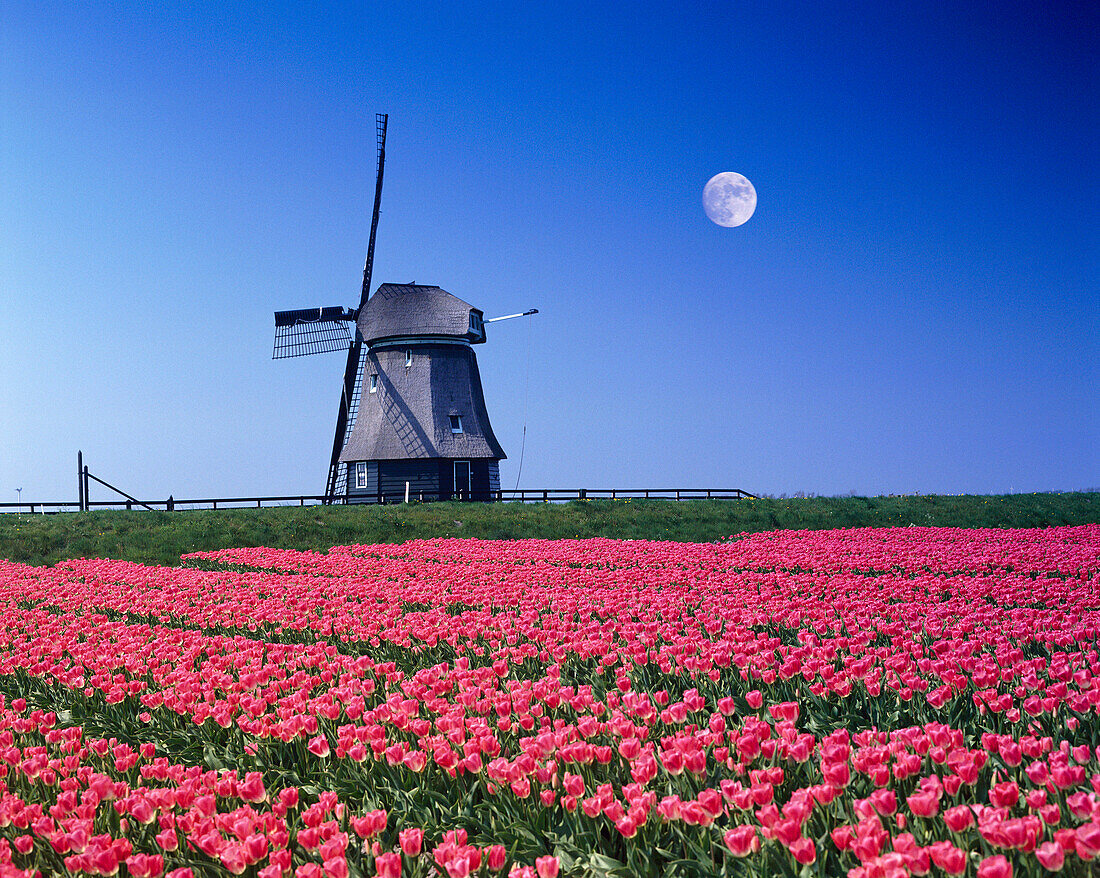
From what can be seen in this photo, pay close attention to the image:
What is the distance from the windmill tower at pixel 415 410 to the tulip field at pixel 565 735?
25.3m

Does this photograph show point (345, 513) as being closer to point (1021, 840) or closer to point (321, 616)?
point (321, 616)

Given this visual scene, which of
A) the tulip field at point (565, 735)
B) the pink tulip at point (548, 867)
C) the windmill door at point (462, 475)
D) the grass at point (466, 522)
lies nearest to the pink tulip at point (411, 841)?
the tulip field at point (565, 735)

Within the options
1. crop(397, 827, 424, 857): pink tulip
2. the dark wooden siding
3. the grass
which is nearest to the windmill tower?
the dark wooden siding

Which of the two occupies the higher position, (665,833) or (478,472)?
(478,472)

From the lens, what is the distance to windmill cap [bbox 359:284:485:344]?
36.1m

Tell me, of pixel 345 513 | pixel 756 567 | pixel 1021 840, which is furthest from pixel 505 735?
pixel 345 513

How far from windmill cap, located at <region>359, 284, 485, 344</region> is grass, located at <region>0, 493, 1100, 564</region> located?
9137mm

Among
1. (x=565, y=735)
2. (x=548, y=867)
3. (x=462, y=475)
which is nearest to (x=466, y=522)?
(x=462, y=475)

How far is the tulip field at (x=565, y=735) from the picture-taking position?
10.5 feet

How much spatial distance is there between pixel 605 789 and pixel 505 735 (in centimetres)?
140

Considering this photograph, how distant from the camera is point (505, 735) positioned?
187 inches

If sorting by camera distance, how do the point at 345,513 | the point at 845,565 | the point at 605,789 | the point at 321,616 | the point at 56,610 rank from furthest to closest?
the point at 345,513
the point at 845,565
the point at 56,610
the point at 321,616
the point at 605,789

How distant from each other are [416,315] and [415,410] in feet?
13.5

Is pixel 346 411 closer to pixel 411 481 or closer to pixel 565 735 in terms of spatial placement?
pixel 411 481
